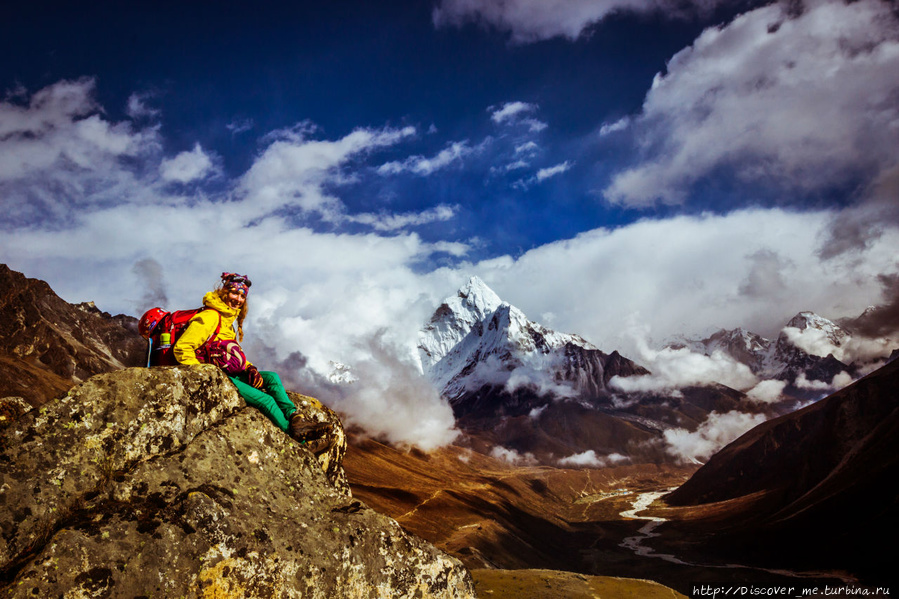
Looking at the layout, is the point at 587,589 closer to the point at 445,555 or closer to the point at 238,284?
the point at 445,555

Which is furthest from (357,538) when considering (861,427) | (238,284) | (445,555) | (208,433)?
(861,427)

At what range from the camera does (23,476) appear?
628cm

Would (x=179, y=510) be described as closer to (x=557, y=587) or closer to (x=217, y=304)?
(x=217, y=304)

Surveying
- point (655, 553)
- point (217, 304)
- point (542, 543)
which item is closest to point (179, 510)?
point (217, 304)

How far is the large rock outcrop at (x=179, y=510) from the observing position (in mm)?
6059

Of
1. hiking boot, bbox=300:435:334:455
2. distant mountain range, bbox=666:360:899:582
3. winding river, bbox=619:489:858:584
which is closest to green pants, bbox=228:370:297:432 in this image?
hiking boot, bbox=300:435:334:455

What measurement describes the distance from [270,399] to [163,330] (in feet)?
7.92

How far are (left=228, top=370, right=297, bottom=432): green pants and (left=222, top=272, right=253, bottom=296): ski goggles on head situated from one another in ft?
5.85

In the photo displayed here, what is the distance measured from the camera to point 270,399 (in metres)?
9.73

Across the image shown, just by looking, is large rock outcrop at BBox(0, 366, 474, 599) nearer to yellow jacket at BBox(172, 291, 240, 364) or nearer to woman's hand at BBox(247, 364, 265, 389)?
woman's hand at BBox(247, 364, 265, 389)

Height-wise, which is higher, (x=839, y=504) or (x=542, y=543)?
(x=839, y=504)

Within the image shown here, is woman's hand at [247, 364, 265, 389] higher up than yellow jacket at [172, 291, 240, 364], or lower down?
lower down

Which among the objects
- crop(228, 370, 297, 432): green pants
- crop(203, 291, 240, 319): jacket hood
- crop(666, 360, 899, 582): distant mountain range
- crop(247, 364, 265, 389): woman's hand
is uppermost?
crop(203, 291, 240, 319): jacket hood

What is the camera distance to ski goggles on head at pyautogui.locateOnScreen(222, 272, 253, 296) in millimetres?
10023
